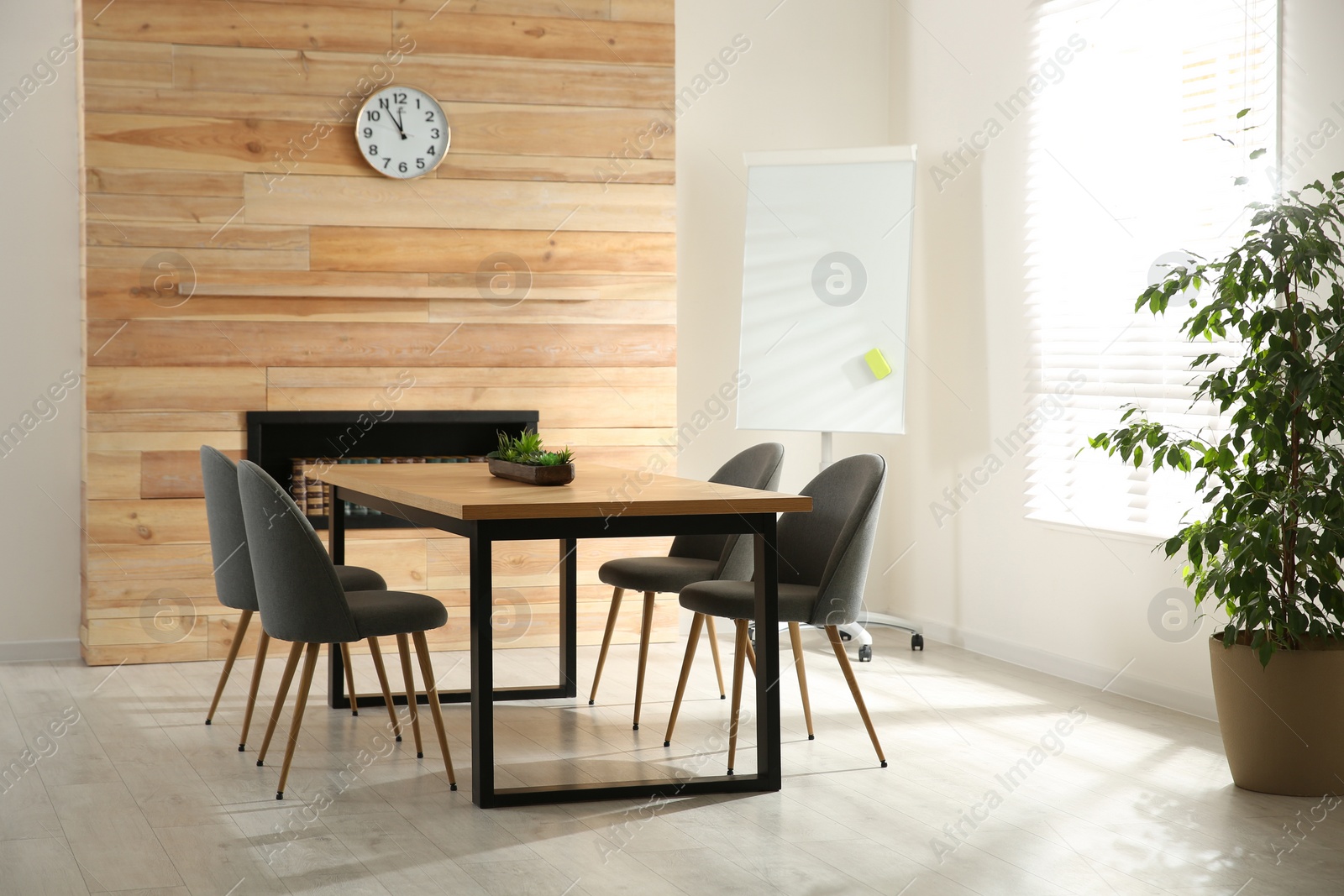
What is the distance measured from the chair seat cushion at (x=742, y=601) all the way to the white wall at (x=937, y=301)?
1.53m

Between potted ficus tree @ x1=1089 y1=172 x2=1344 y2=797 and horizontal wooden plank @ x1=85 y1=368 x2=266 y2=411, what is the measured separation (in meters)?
3.34

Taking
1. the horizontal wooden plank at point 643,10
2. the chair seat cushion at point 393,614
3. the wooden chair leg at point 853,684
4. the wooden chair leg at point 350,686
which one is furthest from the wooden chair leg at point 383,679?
the horizontal wooden plank at point 643,10

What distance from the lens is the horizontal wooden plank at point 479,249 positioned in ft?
17.5

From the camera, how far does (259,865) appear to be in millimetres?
2875

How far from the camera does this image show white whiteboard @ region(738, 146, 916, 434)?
5.54 m

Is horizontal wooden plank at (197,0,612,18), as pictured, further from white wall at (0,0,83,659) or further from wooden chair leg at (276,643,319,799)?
wooden chair leg at (276,643,319,799)

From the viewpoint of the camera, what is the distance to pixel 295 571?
131 inches

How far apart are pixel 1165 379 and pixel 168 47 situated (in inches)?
148

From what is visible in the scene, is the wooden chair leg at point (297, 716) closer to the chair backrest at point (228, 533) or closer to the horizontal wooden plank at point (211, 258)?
the chair backrest at point (228, 533)

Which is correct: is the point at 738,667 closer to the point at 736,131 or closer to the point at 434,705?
the point at 434,705

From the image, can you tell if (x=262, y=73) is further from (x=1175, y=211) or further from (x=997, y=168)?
(x=1175, y=211)

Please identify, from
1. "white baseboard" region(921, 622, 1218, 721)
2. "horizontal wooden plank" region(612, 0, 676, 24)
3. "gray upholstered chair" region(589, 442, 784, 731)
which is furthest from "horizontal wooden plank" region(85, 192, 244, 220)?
"white baseboard" region(921, 622, 1218, 721)

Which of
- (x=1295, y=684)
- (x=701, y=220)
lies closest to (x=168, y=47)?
(x=701, y=220)

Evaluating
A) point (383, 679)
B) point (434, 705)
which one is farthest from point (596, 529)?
point (383, 679)
